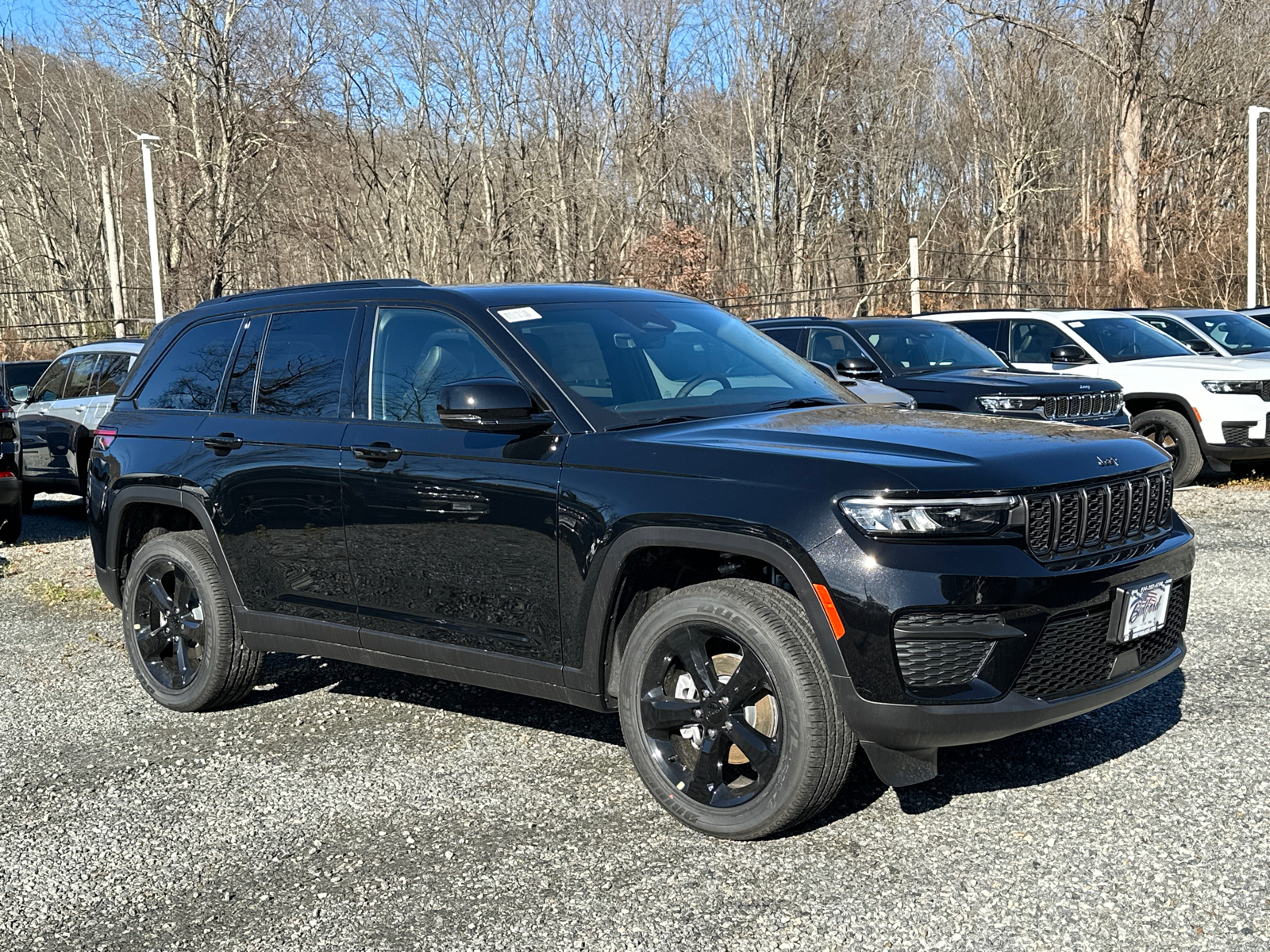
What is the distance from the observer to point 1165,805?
424 centimetres

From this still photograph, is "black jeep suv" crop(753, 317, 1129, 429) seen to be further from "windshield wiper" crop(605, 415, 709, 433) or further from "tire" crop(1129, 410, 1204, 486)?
"windshield wiper" crop(605, 415, 709, 433)

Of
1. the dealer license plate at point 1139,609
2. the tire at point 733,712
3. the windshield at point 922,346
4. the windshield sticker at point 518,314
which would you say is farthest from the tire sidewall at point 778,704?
the windshield at point 922,346

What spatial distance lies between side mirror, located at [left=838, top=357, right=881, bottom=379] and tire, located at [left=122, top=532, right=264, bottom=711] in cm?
557

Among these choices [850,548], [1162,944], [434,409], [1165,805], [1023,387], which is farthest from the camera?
[1023,387]

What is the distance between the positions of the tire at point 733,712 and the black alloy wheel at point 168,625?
7.99 feet

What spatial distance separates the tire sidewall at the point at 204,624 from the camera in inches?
221

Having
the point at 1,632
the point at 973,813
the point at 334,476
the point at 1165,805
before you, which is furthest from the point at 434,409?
the point at 1,632

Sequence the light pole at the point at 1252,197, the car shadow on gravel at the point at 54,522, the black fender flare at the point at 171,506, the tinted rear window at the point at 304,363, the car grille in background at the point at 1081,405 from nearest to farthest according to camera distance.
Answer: the tinted rear window at the point at 304,363 < the black fender flare at the point at 171,506 < the car grille in background at the point at 1081,405 < the car shadow on gravel at the point at 54,522 < the light pole at the point at 1252,197

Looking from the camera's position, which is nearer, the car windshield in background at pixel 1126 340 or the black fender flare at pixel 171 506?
the black fender flare at pixel 171 506

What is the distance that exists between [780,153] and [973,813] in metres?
33.4

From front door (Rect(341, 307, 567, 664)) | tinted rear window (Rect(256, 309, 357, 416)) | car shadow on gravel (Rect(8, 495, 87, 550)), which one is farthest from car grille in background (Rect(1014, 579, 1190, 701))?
car shadow on gravel (Rect(8, 495, 87, 550))

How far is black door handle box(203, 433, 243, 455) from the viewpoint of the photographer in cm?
546

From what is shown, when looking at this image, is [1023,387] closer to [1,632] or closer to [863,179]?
[1,632]

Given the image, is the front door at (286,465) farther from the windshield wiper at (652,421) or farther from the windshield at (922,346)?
the windshield at (922,346)
